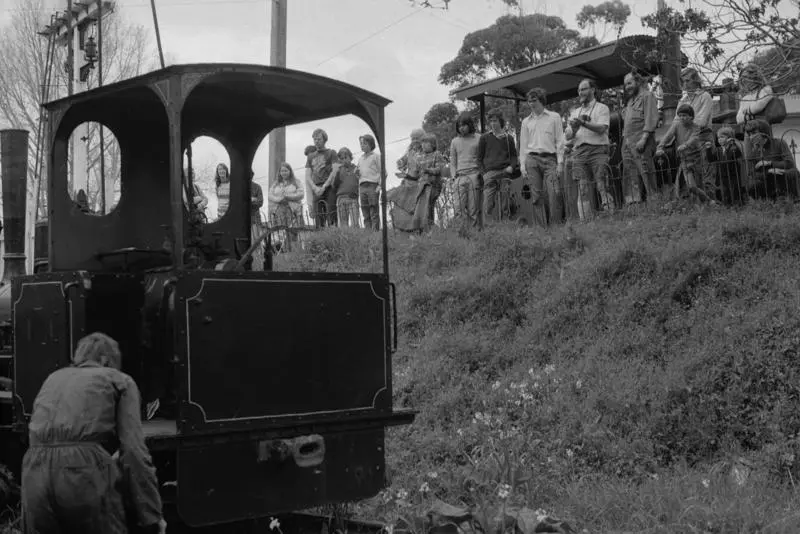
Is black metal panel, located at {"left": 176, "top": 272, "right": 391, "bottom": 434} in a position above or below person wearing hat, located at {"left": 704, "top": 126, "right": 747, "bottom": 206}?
below

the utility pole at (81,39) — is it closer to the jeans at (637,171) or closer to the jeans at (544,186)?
the jeans at (544,186)

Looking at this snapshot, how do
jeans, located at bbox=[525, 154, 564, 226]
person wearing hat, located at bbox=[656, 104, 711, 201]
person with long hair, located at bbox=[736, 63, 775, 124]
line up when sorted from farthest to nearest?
jeans, located at bbox=[525, 154, 564, 226], person wearing hat, located at bbox=[656, 104, 711, 201], person with long hair, located at bbox=[736, 63, 775, 124]

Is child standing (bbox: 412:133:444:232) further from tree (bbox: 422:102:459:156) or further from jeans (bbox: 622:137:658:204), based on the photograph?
tree (bbox: 422:102:459:156)

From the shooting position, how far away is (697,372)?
26.6 ft

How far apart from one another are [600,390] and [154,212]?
3.96 m

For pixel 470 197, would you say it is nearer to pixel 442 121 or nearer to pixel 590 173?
pixel 590 173

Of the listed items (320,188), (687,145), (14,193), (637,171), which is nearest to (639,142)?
(637,171)

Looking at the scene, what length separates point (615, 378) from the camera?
8.45 m

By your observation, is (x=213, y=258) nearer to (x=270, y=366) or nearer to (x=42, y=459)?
(x=270, y=366)

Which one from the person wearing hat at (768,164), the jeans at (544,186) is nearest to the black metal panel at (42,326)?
the jeans at (544,186)

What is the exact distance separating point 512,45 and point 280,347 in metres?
26.5

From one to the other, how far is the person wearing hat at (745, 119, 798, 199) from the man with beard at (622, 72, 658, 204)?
117 centimetres

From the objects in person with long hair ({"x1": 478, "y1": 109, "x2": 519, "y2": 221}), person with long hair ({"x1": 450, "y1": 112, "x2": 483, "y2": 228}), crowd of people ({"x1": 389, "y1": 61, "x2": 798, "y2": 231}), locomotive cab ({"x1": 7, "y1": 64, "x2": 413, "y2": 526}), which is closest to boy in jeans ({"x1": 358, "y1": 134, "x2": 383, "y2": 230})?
crowd of people ({"x1": 389, "y1": 61, "x2": 798, "y2": 231})

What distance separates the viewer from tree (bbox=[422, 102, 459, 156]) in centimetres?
3147
